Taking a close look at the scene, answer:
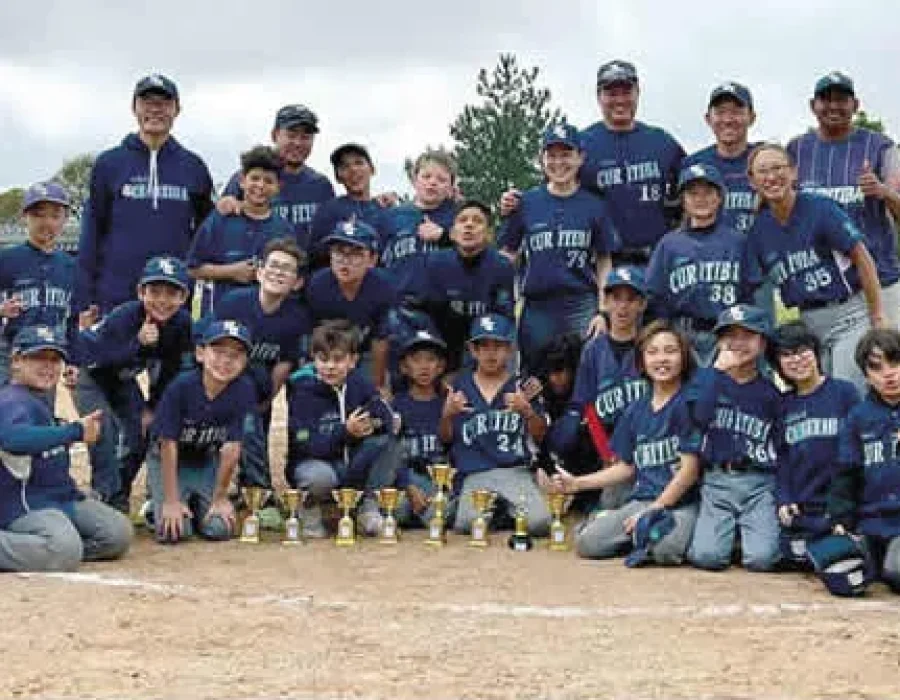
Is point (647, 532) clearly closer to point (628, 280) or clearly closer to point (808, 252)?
point (628, 280)

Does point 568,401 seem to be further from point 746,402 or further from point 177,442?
point 177,442

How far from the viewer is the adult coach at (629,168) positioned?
306 inches

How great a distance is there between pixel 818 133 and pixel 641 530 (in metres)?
2.46

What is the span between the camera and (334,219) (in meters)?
8.20

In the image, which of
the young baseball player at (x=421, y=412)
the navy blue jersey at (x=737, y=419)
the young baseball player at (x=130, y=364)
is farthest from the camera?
the young baseball player at (x=421, y=412)

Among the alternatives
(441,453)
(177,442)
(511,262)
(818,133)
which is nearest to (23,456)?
(177,442)

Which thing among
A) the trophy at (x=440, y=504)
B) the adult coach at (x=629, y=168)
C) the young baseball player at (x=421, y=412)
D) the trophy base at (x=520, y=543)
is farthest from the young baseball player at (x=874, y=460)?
the young baseball player at (x=421, y=412)

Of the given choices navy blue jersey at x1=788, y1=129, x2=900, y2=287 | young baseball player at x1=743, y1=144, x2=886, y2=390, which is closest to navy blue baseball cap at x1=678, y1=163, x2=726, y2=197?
young baseball player at x1=743, y1=144, x2=886, y2=390

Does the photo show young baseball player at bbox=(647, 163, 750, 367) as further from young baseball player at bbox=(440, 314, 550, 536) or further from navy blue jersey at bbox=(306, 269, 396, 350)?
navy blue jersey at bbox=(306, 269, 396, 350)

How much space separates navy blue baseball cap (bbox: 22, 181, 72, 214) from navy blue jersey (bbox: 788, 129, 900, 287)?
3.95 meters

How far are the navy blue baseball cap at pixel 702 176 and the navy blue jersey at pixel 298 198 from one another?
233 cm

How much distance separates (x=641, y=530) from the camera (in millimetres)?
6324

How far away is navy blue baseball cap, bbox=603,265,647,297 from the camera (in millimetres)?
7031

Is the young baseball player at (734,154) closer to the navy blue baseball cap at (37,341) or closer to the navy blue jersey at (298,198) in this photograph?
the navy blue jersey at (298,198)
